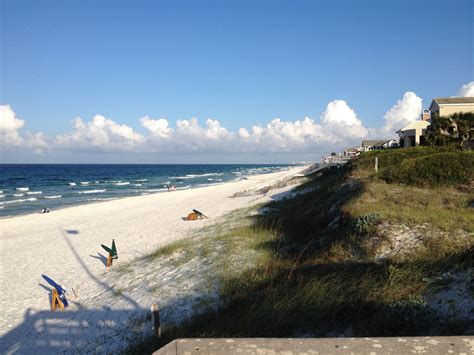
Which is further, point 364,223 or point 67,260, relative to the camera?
point 67,260

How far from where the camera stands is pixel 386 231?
26.8 feet

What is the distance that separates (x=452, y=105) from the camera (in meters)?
32.9

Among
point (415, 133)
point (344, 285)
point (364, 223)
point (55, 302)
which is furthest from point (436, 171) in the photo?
point (415, 133)

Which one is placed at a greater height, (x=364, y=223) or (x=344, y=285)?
(x=364, y=223)

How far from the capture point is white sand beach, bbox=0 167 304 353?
8182mm

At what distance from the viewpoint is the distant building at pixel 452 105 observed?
3253cm

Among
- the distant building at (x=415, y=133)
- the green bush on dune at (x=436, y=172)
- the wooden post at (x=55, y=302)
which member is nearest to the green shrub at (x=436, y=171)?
the green bush on dune at (x=436, y=172)

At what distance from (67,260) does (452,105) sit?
3617 centimetres

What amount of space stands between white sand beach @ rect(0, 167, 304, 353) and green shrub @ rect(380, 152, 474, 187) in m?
10.7

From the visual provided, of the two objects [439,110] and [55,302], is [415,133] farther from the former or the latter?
[55,302]

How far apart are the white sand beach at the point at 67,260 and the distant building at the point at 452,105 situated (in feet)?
79.5

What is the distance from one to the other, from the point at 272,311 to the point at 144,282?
223 inches

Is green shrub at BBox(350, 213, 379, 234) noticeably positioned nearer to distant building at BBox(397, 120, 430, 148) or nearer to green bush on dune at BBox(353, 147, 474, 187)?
green bush on dune at BBox(353, 147, 474, 187)

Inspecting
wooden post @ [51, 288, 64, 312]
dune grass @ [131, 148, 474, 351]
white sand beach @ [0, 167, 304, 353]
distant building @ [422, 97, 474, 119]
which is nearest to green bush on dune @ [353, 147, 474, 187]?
dune grass @ [131, 148, 474, 351]
